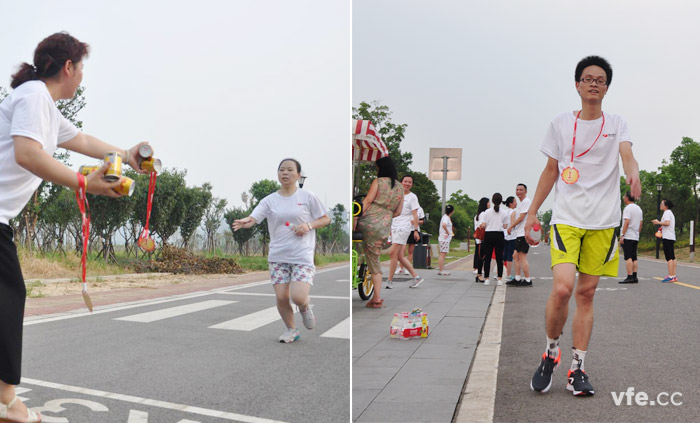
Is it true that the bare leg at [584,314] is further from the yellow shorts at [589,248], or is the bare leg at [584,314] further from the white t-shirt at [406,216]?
the white t-shirt at [406,216]

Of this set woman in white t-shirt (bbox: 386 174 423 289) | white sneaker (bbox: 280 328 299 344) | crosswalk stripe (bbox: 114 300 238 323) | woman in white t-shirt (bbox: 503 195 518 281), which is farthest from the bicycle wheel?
woman in white t-shirt (bbox: 503 195 518 281)

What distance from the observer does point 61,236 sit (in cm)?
536

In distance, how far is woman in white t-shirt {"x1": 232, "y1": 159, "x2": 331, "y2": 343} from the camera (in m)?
5.03

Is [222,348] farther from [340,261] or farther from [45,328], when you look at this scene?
[340,261]

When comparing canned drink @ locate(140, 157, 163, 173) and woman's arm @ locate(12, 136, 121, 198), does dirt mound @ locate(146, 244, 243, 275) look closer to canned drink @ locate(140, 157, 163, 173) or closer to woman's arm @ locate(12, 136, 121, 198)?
canned drink @ locate(140, 157, 163, 173)

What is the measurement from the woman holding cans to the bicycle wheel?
5191mm

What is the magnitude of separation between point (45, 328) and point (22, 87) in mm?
4832

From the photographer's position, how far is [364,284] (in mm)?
7531

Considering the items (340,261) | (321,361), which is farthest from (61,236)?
(340,261)

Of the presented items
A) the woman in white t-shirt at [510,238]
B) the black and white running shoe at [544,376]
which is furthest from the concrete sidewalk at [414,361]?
the woman in white t-shirt at [510,238]

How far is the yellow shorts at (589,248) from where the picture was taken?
11.2 feet

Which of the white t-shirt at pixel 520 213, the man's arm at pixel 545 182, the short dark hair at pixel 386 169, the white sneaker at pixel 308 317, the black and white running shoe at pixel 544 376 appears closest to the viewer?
the black and white running shoe at pixel 544 376

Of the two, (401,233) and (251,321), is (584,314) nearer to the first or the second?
(251,321)

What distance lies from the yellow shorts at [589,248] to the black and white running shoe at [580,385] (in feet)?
1.83
